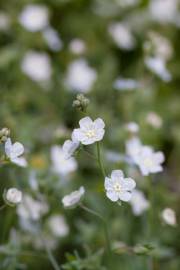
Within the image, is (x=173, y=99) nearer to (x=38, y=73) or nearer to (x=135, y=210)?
(x=38, y=73)

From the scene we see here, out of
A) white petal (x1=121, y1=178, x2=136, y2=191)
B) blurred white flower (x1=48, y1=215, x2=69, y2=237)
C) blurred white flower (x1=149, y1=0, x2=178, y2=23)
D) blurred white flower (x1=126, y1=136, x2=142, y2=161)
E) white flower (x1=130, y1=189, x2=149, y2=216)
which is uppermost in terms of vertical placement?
blurred white flower (x1=149, y1=0, x2=178, y2=23)

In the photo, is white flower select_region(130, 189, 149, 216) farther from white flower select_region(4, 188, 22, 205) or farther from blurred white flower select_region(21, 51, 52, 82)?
blurred white flower select_region(21, 51, 52, 82)

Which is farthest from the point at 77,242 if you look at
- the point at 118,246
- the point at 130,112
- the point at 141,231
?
the point at 130,112

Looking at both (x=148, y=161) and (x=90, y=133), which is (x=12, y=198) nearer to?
(x=90, y=133)

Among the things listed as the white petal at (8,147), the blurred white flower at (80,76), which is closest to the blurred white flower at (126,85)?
the blurred white flower at (80,76)

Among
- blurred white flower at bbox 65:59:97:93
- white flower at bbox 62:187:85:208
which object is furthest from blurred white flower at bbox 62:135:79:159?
blurred white flower at bbox 65:59:97:93

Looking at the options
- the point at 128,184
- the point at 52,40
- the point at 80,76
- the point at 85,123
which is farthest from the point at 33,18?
the point at 128,184
